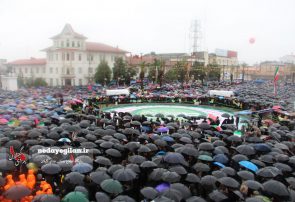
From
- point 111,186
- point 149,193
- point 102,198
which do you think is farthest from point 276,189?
point 102,198

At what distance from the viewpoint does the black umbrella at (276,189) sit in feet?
27.1

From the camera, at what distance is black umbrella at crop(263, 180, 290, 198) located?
8266 millimetres

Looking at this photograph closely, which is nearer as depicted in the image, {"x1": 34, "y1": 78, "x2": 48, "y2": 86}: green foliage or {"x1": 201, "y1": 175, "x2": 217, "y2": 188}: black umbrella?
{"x1": 201, "y1": 175, "x2": 217, "y2": 188}: black umbrella

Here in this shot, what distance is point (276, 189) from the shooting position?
8.38 metres

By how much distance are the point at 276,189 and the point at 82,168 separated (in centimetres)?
575

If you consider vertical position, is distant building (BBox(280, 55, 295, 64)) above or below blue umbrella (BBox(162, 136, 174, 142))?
above

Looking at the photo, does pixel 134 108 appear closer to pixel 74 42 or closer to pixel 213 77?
pixel 74 42

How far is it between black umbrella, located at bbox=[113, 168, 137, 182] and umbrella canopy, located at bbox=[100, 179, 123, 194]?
0.40 m

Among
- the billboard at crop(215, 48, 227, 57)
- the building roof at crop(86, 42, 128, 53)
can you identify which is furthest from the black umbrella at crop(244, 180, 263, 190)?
the billboard at crop(215, 48, 227, 57)

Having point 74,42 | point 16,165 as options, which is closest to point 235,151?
point 16,165

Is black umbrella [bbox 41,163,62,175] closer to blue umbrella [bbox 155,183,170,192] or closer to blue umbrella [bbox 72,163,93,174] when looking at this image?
blue umbrella [bbox 72,163,93,174]

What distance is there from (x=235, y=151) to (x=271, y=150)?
142 cm

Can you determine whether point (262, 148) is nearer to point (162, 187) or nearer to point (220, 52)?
point (162, 187)

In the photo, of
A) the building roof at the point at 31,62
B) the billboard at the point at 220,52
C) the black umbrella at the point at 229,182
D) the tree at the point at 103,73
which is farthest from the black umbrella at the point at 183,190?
the billboard at the point at 220,52
